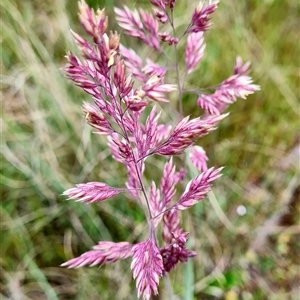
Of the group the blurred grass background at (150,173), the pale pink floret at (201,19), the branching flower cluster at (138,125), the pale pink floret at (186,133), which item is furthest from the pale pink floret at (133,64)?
the blurred grass background at (150,173)

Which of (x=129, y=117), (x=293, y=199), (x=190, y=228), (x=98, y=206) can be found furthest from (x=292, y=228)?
(x=129, y=117)

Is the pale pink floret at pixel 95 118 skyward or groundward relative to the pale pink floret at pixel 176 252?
skyward

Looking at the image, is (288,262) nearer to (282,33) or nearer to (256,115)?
(256,115)

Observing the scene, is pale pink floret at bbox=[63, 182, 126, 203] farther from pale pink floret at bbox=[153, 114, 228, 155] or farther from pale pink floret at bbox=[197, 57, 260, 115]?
pale pink floret at bbox=[197, 57, 260, 115]

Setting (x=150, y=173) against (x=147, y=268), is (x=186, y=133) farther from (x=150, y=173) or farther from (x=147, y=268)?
(x=150, y=173)

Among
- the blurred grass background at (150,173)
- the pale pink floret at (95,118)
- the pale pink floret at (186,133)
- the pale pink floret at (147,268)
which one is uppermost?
the pale pink floret at (95,118)

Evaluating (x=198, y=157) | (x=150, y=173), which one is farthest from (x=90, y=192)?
(x=150, y=173)

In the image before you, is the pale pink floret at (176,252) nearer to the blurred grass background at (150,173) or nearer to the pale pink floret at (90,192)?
the pale pink floret at (90,192)
